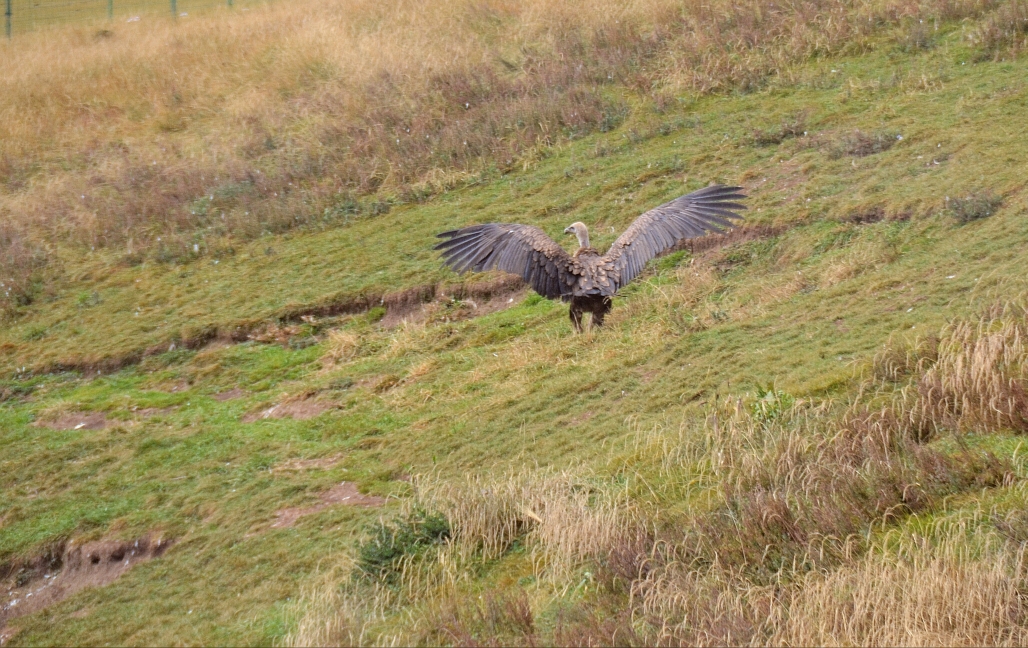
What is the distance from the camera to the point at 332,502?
360 inches

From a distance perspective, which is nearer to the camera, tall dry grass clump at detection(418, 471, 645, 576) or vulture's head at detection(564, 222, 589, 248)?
tall dry grass clump at detection(418, 471, 645, 576)

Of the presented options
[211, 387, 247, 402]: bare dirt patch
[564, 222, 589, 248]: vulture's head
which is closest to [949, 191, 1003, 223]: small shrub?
[564, 222, 589, 248]: vulture's head

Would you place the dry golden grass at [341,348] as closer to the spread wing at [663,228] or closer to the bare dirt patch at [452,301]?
the bare dirt patch at [452,301]

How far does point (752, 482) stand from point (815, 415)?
2.94 feet

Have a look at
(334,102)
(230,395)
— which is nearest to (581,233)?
(230,395)

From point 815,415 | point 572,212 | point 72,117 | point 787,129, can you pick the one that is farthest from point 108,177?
point 815,415

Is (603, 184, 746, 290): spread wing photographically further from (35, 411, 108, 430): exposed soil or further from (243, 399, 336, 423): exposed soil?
(35, 411, 108, 430): exposed soil

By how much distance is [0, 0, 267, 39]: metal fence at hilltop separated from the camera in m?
30.1

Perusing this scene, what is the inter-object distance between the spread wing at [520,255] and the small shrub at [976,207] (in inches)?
A: 153

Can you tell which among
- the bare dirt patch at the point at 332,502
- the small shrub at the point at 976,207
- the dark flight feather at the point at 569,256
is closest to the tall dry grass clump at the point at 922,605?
the bare dirt patch at the point at 332,502

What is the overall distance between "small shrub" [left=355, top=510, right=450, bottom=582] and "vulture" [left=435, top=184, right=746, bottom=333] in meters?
3.74

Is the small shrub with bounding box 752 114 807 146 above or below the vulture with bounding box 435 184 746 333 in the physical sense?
above

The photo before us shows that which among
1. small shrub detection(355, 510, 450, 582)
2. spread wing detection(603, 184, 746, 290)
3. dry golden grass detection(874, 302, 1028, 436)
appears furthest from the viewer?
spread wing detection(603, 184, 746, 290)

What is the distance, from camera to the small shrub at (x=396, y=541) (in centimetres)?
720
